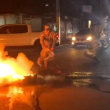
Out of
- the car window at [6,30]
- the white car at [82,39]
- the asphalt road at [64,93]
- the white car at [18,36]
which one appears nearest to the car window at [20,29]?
the white car at [18,36]

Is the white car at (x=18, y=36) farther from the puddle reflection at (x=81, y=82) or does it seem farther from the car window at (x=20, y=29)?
the puddle reflection at (x=81, y=82)

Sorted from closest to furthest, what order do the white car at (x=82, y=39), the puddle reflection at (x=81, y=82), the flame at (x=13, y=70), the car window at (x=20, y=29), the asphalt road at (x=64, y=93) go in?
the asphalt road at (x=64, y=93), the flame at (x=13, y=70), the puddle reflection at (x=81, y=82), the car window at (x=20, y=29), the white car at (x=82, y=39)

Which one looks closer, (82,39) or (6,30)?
(6,30)

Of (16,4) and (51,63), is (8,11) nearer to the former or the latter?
(16,4)

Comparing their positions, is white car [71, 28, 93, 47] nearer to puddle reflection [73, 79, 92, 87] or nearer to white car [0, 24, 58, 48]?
white car [0, 24, 58, 48]

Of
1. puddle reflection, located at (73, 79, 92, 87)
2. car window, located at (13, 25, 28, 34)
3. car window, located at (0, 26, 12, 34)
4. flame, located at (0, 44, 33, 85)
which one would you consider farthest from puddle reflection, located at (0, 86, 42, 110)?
car window, located at (13, 25, 28, 34)

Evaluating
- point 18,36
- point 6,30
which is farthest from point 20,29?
point 6,30

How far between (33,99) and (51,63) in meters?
6.71

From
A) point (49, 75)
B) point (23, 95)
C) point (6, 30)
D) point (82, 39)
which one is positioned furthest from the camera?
point (82, 39)

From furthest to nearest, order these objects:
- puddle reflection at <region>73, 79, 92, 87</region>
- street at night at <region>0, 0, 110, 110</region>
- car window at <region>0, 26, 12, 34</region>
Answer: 1. car window at <region>0, 26, 12, 34</region>
2. puddle reflection at <region>73, 79, 92, 87</region>
3. street at night at <region>0, 0, 110, 110</region>

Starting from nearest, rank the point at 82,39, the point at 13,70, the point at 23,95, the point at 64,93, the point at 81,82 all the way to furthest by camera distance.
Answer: the point at 23,95 < the point at 64,93 < the point at 81,82 < the point at 13,70 < the point at 82,39

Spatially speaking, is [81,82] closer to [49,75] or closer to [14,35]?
[49,75]

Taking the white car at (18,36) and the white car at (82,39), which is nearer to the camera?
the white car at (18,36)

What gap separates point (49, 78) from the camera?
11.4 meters
